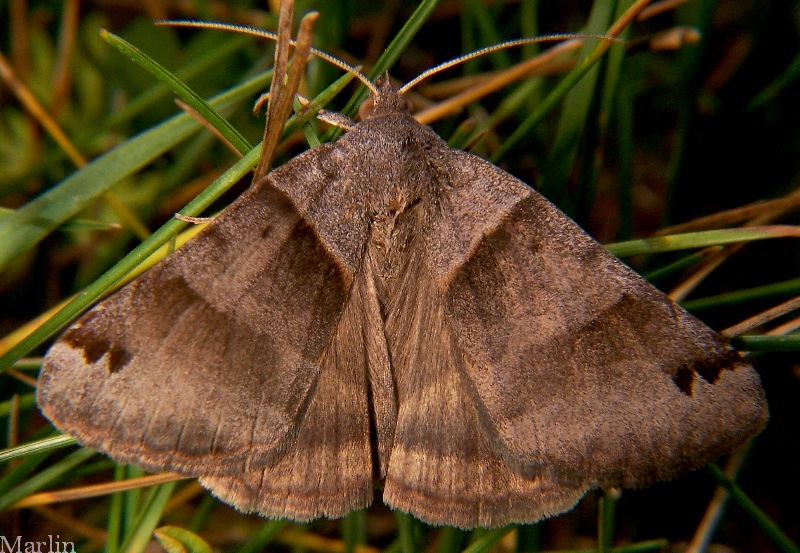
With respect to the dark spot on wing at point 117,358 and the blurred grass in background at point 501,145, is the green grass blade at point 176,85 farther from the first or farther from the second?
the dark spot on wing at point 117,358

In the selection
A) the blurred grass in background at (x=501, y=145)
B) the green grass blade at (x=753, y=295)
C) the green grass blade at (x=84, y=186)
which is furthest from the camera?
the blurred grass in background at (x=501, y=145)

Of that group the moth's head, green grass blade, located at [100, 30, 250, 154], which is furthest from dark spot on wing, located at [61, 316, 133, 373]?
the moth's head

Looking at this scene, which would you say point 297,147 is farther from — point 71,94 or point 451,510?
point 451,510

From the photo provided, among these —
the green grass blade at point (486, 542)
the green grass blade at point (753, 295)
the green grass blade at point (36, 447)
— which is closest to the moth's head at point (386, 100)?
the green grass blade at point (753, 295)

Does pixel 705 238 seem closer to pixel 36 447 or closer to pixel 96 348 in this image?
pixel 96 348

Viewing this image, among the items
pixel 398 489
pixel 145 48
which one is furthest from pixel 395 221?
pixel 145 48

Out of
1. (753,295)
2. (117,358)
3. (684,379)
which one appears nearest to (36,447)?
(117,358)
